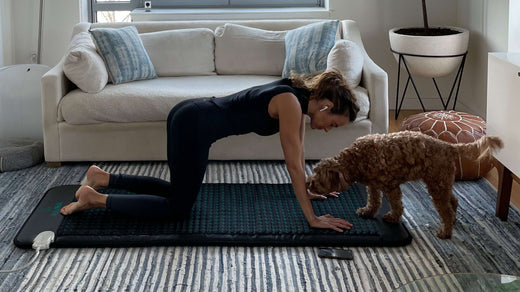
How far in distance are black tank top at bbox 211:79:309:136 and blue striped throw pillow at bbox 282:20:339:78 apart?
130 centimetres

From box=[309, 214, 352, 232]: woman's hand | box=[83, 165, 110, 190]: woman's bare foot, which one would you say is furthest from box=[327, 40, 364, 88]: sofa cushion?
box=[83, 165, 110, 190]: woman's bare foot

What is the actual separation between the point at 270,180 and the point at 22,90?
1.81 meters

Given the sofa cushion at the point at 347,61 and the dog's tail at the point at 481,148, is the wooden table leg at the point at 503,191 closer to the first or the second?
the dog's tail at the point at 481,148

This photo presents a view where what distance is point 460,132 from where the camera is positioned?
3865mm

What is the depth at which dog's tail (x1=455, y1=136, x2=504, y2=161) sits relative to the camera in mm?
3006

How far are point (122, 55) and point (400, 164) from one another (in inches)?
82.4

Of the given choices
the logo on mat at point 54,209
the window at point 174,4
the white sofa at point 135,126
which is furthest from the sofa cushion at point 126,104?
the window at point 174,4

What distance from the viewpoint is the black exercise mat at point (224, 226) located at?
3.11 m

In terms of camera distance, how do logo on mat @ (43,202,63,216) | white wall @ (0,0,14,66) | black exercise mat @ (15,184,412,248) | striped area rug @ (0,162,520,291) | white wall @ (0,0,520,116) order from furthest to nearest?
white wall @ (0,0,520,116) → white wall @ (0,0,14,66) → logo on mat @ (43,202,63,216) → black exercise mat @ (15,184,412,248) → striped area rug @ (0,162,520,291)

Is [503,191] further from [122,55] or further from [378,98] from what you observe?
[122,55]

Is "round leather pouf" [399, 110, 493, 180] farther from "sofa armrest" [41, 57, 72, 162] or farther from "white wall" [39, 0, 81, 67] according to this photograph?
"white wall" [39, 0, 81, 67]

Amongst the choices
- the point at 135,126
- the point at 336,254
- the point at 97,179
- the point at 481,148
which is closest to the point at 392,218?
the point at 336,254

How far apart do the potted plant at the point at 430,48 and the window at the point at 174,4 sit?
0.89 m

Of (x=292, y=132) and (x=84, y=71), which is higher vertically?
(x=84, y=71)
